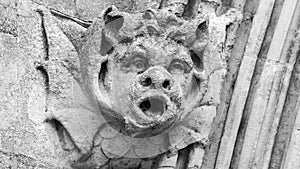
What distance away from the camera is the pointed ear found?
2.42 meters

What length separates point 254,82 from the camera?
2633 mm

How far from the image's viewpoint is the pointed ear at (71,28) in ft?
7.94

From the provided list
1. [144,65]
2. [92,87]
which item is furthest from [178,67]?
[92,87]

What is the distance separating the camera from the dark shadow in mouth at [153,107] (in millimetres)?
2242

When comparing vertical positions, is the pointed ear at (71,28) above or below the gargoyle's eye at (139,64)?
above

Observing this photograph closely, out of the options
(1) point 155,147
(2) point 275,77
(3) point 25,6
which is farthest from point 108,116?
(2) point 275,77

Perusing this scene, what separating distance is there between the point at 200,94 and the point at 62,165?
0.41 metres

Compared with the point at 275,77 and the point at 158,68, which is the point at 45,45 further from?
the point at 275,77

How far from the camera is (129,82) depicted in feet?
7.46

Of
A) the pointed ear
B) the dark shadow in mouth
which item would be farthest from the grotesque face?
the pointed ear

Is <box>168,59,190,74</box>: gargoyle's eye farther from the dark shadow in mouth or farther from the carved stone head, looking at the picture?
the dark shadow in mouth

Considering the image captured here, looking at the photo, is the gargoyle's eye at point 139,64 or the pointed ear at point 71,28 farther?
the pointed ear at point 71,28

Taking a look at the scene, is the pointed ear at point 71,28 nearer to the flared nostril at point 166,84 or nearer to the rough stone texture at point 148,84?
the rough stone texture at point 148,84

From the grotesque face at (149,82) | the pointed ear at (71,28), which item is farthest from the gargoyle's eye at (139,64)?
the pointed ear at (71,28)
